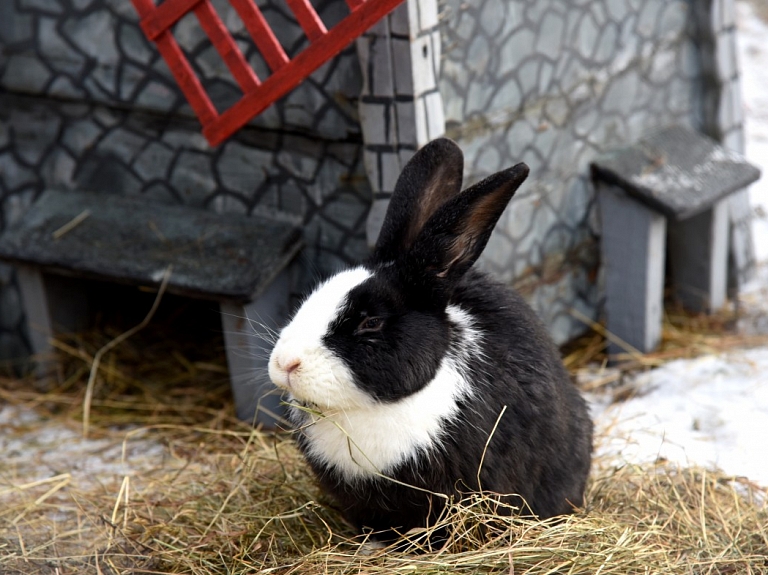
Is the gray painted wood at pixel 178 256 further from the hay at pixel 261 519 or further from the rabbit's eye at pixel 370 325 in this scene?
the rabbit's eye at pixel 370 325

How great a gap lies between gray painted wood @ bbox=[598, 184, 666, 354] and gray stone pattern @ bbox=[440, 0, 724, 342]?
10 centimetres

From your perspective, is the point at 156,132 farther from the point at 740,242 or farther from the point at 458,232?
the point at 740,242

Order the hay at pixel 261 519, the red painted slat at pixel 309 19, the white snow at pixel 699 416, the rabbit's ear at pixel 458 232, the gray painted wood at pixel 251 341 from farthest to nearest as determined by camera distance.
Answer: the gray painted wood at pixel 251 341
the white snow at pixel 699 416
the red painted slat at pixel 309 19
the hay at pixel 261 519
the rabbit's ear at pixel 458 232

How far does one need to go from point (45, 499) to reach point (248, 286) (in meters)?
1.17

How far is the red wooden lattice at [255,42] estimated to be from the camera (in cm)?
354

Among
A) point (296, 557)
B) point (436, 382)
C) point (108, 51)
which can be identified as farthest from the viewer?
point (108, 51)

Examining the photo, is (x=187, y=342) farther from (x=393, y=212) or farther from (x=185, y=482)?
(x=393, y=212)

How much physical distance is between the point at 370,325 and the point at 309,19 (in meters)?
1.40

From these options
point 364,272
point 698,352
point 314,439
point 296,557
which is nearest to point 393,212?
point 364,272

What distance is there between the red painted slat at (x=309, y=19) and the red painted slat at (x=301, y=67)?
27 millimetres


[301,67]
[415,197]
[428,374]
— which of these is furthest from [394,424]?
[301,67]

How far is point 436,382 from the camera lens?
2.81m

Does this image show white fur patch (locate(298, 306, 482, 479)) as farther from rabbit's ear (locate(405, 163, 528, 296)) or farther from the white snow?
the white snow

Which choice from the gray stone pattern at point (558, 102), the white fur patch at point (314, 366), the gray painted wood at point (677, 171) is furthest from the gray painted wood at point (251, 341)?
the gray painted wood at point (677, 171)
